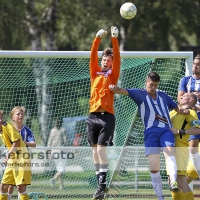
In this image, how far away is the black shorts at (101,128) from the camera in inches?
360

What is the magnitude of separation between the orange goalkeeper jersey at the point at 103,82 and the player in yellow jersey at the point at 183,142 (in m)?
1.10

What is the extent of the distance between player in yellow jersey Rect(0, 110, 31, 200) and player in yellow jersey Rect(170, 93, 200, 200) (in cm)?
229

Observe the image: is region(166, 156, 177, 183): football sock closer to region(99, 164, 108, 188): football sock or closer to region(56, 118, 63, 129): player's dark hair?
region(99, 164, 108, 188): football sock

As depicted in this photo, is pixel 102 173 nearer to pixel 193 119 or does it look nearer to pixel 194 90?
pixel 193 119

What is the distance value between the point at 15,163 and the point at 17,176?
0.67 feet

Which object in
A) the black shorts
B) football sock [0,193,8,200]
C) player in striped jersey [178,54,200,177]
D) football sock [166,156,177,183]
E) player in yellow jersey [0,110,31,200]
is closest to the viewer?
football sock [166,156,177,183]

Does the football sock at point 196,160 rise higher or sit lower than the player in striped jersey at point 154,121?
lower

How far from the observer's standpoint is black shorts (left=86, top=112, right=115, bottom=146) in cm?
913

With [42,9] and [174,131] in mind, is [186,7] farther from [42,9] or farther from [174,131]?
[174,131]

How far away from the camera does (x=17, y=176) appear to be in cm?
973

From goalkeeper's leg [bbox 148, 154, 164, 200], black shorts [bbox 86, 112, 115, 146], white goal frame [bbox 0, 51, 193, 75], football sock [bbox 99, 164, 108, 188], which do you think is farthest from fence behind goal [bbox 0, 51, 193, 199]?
football sock [bbox 99, 164, 108, 188]

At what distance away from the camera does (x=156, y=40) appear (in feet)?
83.6

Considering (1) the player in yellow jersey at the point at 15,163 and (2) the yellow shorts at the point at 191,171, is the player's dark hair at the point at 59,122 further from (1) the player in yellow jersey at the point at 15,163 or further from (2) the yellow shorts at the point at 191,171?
(2) the yellow shorts at the point at 191,171

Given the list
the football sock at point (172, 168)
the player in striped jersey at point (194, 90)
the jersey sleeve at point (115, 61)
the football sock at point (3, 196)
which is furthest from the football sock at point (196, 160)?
the football sock at point (3, 196)
